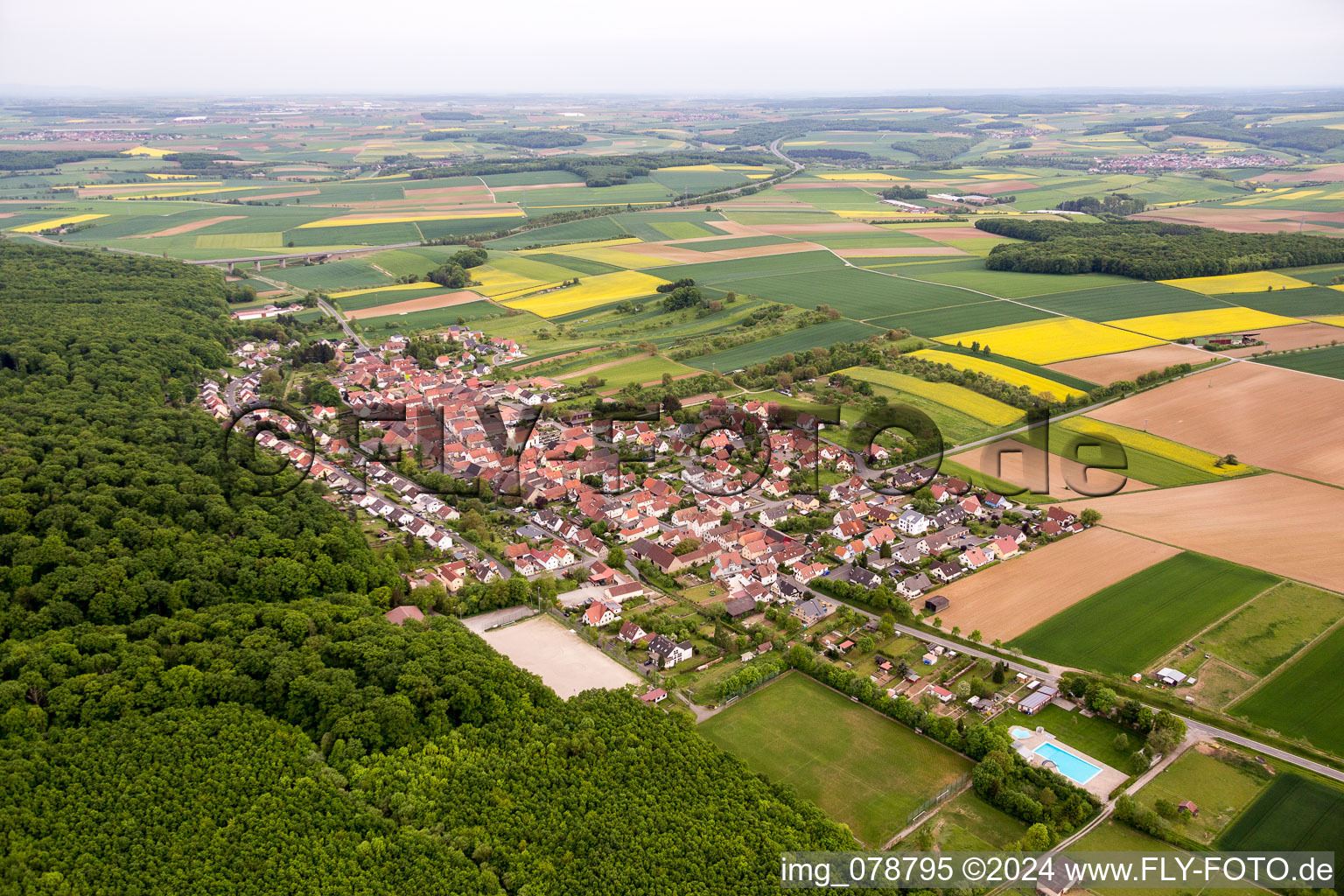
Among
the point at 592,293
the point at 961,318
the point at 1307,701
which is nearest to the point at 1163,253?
the point at 961,318

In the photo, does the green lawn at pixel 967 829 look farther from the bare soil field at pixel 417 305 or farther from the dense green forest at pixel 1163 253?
the dense green forest at pixel 1163 253

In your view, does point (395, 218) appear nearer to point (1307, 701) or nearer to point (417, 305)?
point (417, 305)

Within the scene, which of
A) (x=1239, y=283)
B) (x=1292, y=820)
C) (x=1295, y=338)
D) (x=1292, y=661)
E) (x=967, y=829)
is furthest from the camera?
(x=1239, y=283)

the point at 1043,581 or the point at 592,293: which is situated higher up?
the point at 592,293

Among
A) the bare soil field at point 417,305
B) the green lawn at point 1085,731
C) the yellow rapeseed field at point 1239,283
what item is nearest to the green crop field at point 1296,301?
the yellow rapeseed field at point 1239,283

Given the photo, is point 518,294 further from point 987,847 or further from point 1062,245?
point 987,847

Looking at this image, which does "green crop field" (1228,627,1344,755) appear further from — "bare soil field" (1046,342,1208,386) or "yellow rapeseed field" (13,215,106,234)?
"yellow rapeseed field" (13,215,106,234)

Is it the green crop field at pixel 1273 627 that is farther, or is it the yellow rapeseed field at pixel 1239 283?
the yellow rapeseed field at pixel 1239 283

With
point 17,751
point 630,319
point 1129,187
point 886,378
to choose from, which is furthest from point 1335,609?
point 1129,187
